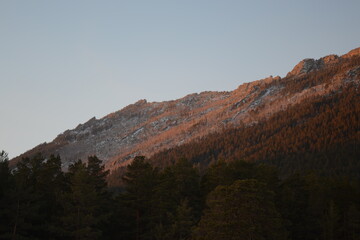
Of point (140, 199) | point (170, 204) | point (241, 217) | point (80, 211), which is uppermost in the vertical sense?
point (80, 211)

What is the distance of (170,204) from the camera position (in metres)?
33.7

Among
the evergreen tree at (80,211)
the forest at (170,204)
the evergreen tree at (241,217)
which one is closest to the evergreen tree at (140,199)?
the forest at (170,204)

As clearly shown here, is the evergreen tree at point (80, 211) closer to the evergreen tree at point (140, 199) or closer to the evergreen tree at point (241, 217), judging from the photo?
the evergreen tree at point (140, 199)

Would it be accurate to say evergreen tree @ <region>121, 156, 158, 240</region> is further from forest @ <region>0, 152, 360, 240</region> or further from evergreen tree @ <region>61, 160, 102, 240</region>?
evergreen tree @ <region>61, 160, 102, 240</region>

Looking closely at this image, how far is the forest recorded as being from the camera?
2441 cm

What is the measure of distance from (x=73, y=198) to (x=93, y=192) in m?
1.73

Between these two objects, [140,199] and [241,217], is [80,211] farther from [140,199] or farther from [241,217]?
[241,217]

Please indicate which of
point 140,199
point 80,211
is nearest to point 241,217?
point 140,199

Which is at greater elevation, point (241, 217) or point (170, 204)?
point (170, 204)

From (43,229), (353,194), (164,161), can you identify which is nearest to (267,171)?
(353,194)

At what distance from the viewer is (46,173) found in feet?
110

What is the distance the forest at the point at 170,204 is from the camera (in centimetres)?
2441

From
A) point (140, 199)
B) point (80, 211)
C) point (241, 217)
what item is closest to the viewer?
point (241, 217)

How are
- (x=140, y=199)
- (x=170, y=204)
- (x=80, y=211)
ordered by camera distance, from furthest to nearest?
(x=170, y=204)
(x=140, y=199)
(x=80, y=211)
